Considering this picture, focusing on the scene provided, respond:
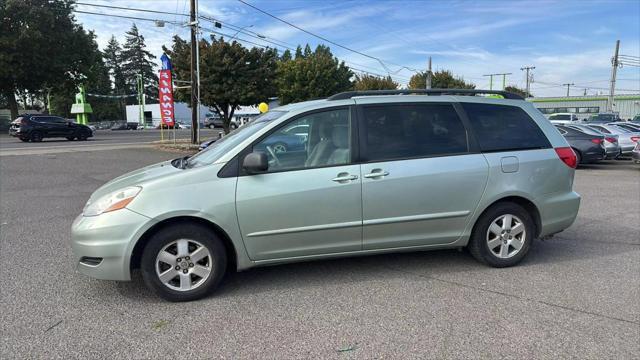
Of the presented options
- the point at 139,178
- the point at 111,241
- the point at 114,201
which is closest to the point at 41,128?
the point at 139,178

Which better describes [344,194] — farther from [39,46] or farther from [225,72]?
[39,46]

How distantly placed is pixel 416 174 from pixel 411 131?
1.52 ft

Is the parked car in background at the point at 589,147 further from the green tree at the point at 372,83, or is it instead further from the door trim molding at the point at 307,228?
the green tree at the point at 372,83

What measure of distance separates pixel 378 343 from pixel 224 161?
6.50 ft

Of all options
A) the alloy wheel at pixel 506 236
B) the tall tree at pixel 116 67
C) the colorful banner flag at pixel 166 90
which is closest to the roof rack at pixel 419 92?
the alloy wheel at pixel 506 236

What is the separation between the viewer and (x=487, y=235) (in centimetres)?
446

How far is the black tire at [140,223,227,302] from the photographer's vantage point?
144 inches

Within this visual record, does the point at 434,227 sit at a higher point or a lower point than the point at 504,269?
higher

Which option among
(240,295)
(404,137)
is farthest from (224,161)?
(404,137)

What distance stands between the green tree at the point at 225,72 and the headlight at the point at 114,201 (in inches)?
954

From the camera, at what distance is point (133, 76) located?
104 m

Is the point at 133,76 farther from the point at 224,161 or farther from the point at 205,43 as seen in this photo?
the point at 224,161

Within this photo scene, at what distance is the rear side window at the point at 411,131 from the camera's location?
418 cm

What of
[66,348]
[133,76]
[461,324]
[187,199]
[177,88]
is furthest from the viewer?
[133,76]
